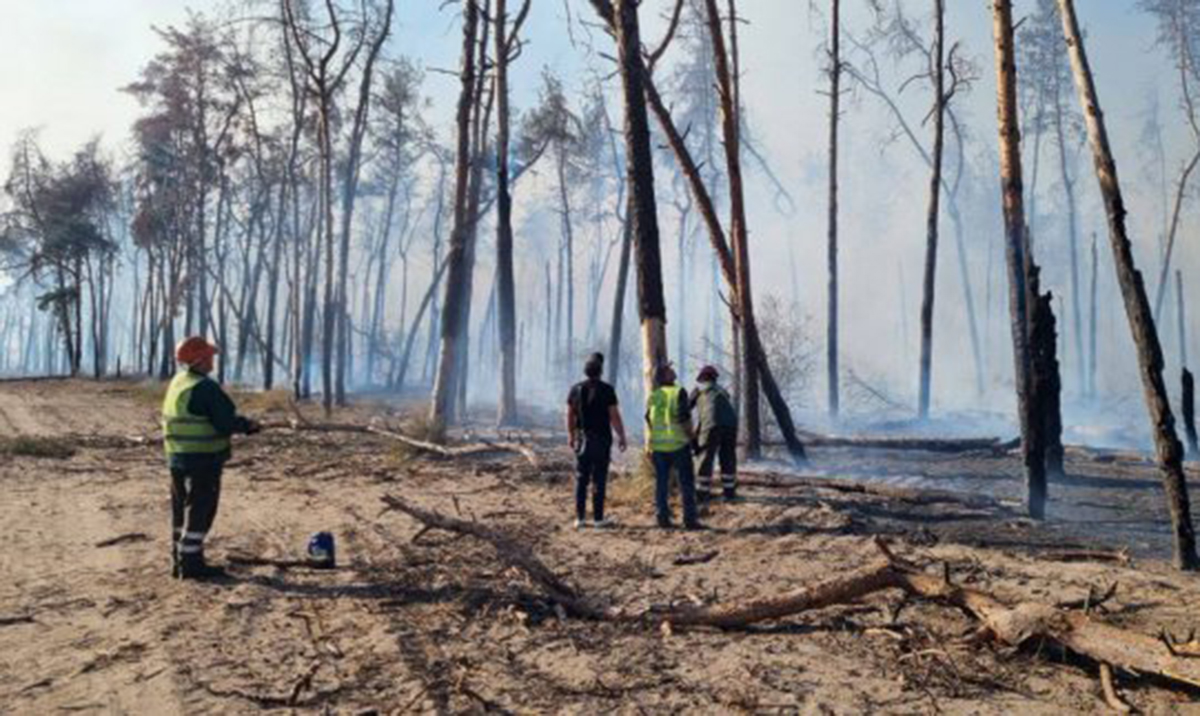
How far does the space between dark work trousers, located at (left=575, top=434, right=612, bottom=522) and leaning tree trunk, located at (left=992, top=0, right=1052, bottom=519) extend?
5.08 m

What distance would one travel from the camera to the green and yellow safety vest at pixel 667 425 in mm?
8828

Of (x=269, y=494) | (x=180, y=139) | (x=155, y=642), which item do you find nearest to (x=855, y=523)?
(x=155, y=642)

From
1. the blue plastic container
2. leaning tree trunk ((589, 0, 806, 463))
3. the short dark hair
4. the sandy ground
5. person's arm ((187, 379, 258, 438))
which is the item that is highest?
leaning tree trunk ((589, 0, 806, 463))

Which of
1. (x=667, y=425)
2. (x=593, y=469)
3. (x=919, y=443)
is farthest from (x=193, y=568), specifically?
(x=919, y=443)

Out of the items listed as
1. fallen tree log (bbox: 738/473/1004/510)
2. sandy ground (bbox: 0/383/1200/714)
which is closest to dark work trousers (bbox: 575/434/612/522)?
sandy ground (bbox: 0/383/1200/714)

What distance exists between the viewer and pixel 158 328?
3875cm

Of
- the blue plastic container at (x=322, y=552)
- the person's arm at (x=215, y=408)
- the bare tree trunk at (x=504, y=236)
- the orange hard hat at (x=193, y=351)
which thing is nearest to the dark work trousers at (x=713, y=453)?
the blue plastic container at (x=322, y=552)

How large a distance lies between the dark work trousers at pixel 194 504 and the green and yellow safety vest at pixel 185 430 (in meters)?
0.16

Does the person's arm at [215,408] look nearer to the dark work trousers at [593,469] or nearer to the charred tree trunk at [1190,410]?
the dark work trousers at [593,469]

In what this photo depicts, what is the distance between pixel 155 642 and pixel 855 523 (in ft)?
20.8

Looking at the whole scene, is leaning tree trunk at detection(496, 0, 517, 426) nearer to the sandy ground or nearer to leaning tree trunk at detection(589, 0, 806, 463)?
leaning tree trunk at detection(589, 0, 806, 463)

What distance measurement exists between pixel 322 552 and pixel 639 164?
6.60m

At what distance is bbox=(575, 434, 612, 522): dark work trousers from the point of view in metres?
8.85

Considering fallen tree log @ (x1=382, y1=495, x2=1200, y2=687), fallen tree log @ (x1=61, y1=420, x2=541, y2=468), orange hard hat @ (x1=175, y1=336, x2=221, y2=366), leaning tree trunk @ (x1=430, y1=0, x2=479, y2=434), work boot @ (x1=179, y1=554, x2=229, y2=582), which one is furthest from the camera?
leaning tree trunk @ (x1=430, y1=0, x2=479, y2=434)
